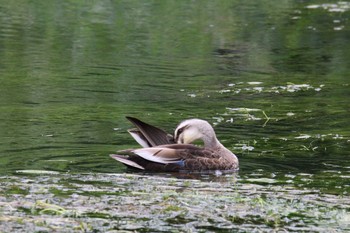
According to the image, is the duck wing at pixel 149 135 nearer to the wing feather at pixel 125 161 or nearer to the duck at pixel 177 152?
the duck at pixel 177 152

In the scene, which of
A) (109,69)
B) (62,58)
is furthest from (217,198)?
(62,58)

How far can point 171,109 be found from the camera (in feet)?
50.8

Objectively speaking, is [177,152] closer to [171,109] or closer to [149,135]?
[149,135]

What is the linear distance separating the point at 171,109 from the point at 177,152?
14.7ft

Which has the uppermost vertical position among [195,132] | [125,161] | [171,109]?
[195,132]

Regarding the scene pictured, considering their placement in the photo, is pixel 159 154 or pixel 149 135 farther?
pixel 149 135

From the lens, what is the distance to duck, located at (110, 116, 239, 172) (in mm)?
10789

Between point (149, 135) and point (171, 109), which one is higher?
point (149, 135)

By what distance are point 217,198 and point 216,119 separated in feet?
18.3

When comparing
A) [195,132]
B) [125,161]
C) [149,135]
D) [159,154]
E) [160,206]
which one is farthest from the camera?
[195,132]

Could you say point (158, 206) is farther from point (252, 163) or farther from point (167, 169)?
point (252, 163)

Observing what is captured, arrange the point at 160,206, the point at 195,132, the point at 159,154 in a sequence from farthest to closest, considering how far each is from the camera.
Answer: the point at 195,132 → the point at 159,154 → the point at 160,206

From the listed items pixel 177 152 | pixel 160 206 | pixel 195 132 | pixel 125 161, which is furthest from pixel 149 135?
pixel 160 206

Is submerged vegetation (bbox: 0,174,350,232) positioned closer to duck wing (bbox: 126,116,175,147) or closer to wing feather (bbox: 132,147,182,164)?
wing feather (bbox: 132,147,182,164)
